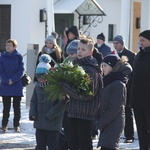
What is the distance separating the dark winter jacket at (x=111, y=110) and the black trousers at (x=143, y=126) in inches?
39.2

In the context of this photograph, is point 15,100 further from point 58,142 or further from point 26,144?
point 58,142

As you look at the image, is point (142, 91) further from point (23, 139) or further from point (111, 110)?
point (23, 139)

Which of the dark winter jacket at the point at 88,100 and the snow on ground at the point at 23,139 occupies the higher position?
the dark winter jacket at the point at 88,100

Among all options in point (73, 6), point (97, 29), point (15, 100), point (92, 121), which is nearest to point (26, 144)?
point (15, 100)

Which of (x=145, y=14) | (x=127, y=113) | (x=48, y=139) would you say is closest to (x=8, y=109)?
(x=127, y=113)

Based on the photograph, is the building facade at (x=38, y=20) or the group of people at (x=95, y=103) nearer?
the group of people at (x=95, y=103)

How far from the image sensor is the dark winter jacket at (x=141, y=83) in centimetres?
Answer: 828

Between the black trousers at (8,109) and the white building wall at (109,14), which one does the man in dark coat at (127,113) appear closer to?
the black trousers at (8,109)

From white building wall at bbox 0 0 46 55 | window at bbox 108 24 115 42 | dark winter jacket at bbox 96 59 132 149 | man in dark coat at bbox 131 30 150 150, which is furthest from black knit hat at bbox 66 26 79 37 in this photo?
window at bbox 108 24 115 42

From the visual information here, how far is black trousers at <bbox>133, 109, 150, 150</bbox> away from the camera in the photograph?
838 cm

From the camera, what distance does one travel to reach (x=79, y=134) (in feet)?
24.6

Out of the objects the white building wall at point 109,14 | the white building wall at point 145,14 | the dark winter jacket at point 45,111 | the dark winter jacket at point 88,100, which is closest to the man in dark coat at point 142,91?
the dark winter jacket at point 88,100

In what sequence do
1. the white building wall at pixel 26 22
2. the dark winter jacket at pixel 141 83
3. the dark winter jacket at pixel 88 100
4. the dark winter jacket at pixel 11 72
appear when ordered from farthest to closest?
the white building wall at pixel 26 22 → the dark winter jacket at pixel 11 72 → the dark winter jacket at pixel 141 83 → the dark winter jacket at pixel 88 100

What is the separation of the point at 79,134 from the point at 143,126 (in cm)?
135
